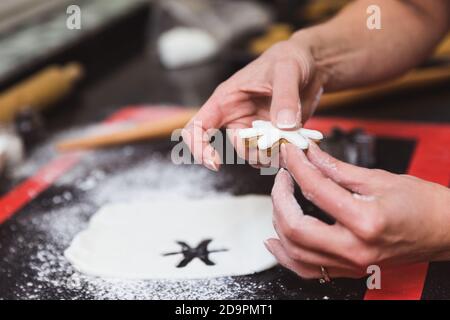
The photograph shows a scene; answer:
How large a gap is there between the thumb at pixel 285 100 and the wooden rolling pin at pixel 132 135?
609 millimetres

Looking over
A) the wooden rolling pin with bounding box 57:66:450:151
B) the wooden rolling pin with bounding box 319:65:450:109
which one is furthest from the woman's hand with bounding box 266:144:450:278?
the wooden rolling pin with bounding box 319:65:450:109

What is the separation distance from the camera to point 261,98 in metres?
1.39

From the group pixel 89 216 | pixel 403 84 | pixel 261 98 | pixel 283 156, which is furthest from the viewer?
pixel 403 84

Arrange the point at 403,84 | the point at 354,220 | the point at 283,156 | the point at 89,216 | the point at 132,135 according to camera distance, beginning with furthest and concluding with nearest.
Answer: the point at 403,84 → the point at 132,135 → the point at 89,216 → the point at 283,156 → the point at 354,220

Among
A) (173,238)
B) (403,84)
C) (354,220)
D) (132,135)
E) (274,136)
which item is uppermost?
(403,84)

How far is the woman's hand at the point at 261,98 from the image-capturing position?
47.5 inches

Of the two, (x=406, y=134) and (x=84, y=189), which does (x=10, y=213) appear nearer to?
(x=84, y=189)

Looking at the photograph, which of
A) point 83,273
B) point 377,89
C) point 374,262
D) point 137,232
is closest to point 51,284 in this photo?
point 83,273

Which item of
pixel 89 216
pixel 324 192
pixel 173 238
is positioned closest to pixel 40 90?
pixel 89 216

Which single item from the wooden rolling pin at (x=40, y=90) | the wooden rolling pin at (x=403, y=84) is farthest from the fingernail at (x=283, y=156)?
the wooden rolling pin at (x=40, y=90)

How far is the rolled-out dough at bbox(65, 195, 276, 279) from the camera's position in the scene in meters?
1.28

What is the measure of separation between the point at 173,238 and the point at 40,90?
924mm

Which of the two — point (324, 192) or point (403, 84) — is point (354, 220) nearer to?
point (324, 192)

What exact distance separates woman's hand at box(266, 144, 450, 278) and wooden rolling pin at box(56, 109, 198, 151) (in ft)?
2.54
